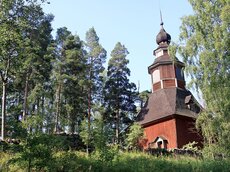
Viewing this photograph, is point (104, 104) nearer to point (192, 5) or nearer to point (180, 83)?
point (180, 83)

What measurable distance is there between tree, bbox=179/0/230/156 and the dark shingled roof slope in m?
9.24

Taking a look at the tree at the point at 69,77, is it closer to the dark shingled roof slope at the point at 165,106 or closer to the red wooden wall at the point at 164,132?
the dark shingled roof slope at the point at 165,106

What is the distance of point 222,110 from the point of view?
1603 centimetres

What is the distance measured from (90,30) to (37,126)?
28.5 metres

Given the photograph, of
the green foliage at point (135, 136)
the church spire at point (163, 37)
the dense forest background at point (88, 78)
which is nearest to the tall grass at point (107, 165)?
the dense forest background at point (88, 78)

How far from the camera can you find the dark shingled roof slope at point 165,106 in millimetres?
27453

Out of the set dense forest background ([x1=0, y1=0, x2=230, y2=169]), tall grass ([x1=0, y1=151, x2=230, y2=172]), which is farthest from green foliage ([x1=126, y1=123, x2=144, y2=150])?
tall grass ([x1=0, y1=151, x2=230, y2=172])

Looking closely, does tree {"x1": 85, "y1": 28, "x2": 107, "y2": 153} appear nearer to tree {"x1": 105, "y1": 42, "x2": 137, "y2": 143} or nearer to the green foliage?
tree {"x1": 105, "y1": 42, "x2": 137, "y2": 143}

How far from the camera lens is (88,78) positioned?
34.1m

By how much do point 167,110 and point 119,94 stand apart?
779 centimetres

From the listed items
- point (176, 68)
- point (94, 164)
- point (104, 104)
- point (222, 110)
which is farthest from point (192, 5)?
point (104, 104)

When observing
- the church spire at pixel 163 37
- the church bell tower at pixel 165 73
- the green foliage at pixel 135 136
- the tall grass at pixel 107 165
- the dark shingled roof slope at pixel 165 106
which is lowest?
the tall grass at pixel 107 165

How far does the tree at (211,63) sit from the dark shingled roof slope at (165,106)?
9236 millimetres

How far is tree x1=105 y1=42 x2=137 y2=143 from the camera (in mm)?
33531
